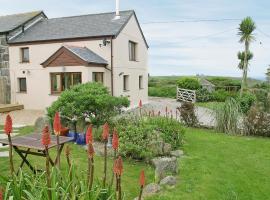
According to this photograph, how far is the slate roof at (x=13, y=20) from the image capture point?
72.8 ft

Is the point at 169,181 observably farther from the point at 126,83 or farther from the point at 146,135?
the point at 126,83

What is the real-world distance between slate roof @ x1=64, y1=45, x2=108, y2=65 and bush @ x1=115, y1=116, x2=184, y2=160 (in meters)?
8.67

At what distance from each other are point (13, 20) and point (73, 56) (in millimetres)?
8585

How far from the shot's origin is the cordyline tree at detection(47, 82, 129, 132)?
36.4 feet

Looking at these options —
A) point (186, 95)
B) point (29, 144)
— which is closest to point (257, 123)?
point (29, 144)

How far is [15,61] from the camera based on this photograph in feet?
72.0

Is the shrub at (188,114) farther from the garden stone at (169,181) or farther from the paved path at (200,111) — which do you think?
the garden stone at (169,181)

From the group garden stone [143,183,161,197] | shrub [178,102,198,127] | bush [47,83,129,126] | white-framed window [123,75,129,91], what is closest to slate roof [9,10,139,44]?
white-framed window [123,75,129,91]

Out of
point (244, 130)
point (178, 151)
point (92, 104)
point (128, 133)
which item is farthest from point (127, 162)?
point (244, 130)

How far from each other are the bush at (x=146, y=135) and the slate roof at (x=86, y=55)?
8.67 metres

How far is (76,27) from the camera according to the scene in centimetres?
2180

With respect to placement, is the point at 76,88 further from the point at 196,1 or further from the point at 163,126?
the point at 196,1

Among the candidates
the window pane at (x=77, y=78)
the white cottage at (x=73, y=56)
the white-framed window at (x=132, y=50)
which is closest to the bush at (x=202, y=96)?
the white cottage at (x=73, y=56)

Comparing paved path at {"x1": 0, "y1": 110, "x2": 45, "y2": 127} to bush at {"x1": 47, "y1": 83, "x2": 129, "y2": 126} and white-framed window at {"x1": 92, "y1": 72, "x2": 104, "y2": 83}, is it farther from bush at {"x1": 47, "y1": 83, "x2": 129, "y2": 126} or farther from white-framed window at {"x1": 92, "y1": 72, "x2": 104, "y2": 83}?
bush at {"x1": 47, "y1": 83, "x2": 129, "y2": 126}
